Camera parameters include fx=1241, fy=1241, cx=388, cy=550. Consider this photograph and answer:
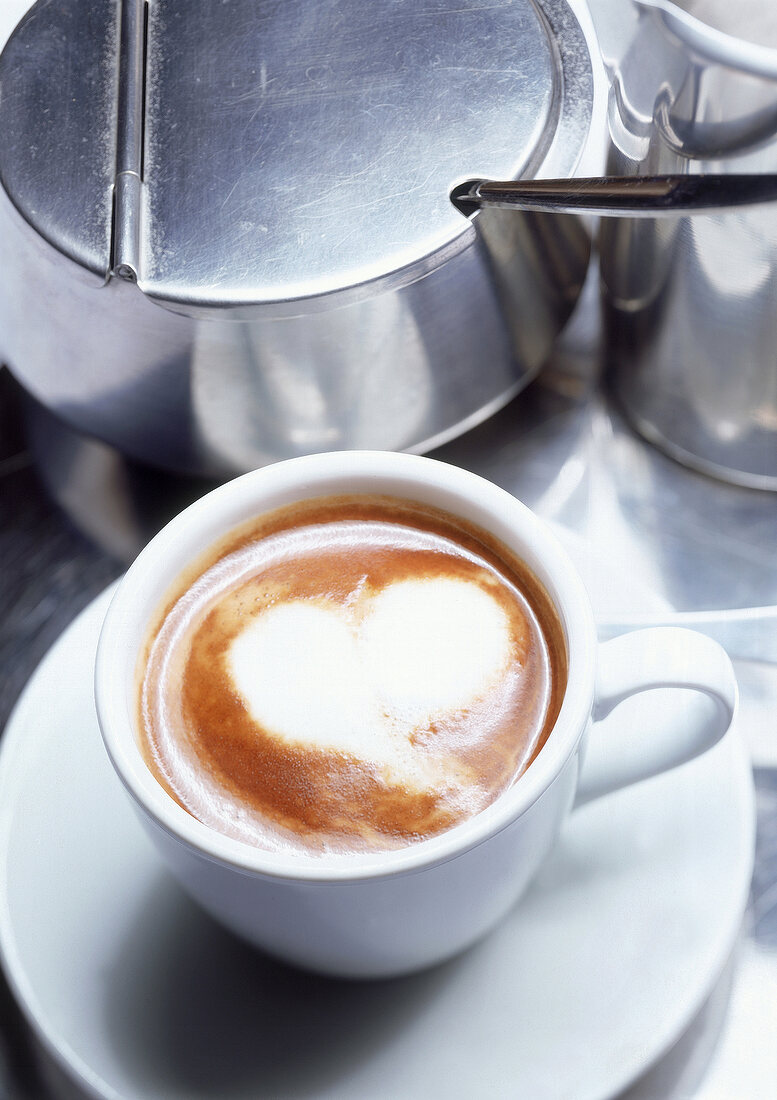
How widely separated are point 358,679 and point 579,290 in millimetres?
310

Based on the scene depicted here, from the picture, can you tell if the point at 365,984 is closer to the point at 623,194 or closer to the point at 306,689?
the point at 306,689

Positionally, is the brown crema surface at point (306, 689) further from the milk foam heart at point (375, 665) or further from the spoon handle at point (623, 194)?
the spoon handle at point (623, 194)

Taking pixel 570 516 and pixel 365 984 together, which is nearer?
pixel 365 984

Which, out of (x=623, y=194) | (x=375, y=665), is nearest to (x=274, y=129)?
(x=623, y=194)

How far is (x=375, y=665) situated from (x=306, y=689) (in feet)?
0.09

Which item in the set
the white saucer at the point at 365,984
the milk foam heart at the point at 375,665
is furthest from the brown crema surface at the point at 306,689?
the white saucer at the point at 365,984

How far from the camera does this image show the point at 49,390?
65 centimetres

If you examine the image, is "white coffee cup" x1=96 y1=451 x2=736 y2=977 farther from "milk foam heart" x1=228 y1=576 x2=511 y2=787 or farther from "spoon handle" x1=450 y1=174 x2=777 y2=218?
"spoon handle" x1=450 y1=174 x2=777 y2=218

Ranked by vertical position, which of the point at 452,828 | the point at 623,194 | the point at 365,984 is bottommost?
the point at 365,984

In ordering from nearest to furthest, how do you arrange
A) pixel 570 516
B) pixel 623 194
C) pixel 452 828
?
pixel 452 828, pixel 623 194, pixel 570 516

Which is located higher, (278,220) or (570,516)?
(278,220)

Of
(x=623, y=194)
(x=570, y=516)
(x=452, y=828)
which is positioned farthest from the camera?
(x=570, y=516)

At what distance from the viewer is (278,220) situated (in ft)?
1.93

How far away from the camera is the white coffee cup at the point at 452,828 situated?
0.42m
